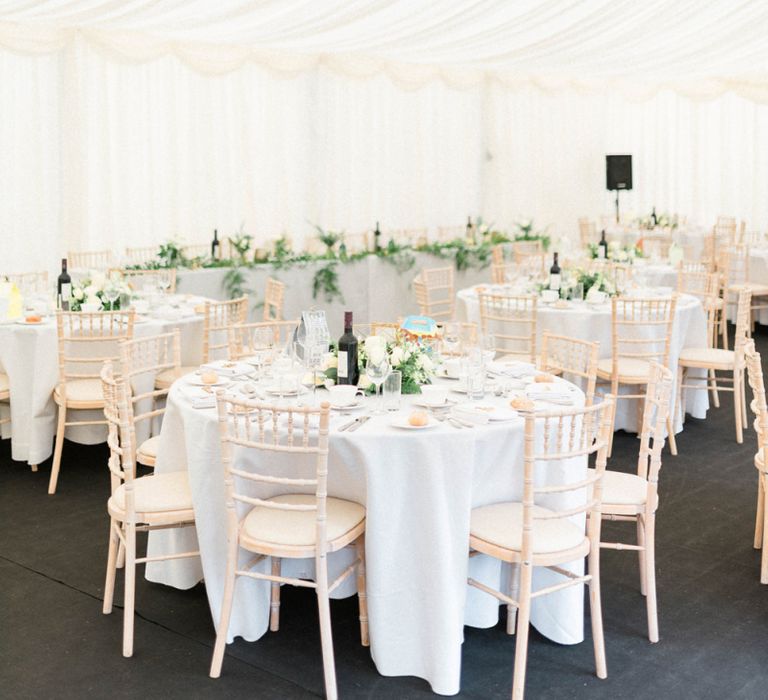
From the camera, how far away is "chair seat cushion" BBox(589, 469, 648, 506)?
3924 mm

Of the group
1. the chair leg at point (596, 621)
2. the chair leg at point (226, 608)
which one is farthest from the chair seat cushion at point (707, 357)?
the chair leg at point (226, 608)

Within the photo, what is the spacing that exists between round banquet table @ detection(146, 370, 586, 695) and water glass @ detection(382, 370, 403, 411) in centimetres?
10

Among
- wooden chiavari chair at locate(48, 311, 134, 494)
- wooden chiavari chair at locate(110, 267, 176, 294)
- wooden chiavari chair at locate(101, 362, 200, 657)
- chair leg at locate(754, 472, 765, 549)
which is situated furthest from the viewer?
wooden chiavari chair at locate(110, 267, 176, 294)

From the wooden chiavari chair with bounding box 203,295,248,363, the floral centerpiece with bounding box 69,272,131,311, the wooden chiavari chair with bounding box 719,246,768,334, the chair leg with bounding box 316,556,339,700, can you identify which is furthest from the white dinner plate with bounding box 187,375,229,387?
the wooden chiavari chair with bounding box 719,246,768,334

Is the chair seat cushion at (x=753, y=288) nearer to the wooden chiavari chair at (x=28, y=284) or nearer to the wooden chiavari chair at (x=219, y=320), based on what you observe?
the wooden chiavari chair at (x=219, y=320)

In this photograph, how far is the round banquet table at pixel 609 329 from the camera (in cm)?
668

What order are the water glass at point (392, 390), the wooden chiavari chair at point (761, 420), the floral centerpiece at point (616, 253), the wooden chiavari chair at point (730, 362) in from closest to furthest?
the water glass at point (392, 390) < the wooden chiavari chair at point (761, 420) < the wooden chiavari chair at point (730, 362) < the floral centerpiece at point (616, 253)

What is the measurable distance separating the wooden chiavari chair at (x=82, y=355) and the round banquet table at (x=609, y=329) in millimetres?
2741

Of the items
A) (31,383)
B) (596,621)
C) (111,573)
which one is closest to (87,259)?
(31,383)

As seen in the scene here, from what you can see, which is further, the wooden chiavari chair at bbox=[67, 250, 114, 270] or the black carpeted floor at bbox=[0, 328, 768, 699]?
the wooden chiavari chair at bbox=[67, 250, 114, 270]

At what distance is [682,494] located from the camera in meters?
5.57

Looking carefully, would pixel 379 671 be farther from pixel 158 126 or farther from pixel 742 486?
pixel 158 126

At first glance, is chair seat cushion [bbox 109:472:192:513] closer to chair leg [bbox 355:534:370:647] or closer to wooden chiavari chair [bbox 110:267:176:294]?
chair leg [bbox 355:534:370:647]

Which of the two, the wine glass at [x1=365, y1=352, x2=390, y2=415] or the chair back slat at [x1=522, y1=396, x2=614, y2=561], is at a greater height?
the wine glass at [x1=365, y1=352, x2=390, y2=415]
